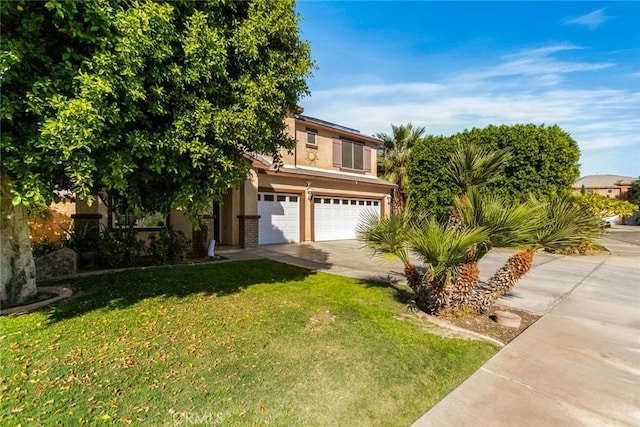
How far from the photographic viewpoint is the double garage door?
14.2m

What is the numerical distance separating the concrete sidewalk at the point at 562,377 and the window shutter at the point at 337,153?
13298 mm

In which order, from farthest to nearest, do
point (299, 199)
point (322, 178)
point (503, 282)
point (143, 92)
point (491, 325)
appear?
point (322, 178), point (299, 199), point (503, 282), point (491, 325), point (143, 92)

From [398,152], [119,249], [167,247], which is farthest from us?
[398,152]

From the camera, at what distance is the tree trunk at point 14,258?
16.3 feet

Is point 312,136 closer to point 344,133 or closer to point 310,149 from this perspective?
point 310,149

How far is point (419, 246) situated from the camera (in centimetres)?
479

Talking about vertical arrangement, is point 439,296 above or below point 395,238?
below

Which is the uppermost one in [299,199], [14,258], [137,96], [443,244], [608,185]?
[608,185]

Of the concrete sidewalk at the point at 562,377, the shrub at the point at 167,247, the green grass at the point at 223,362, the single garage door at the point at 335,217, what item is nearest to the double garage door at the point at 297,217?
the single garage door at the point at 335,217

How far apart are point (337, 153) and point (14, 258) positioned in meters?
15.3

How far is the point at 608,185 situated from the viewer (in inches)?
2117

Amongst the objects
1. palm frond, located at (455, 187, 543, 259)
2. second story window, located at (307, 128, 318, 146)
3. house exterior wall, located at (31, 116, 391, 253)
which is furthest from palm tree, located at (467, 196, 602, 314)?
second story window, located at (307, 128, 318, 146)

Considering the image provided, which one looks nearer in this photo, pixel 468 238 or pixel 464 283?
pixel 468 238

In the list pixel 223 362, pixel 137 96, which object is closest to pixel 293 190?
pixel 137 96
